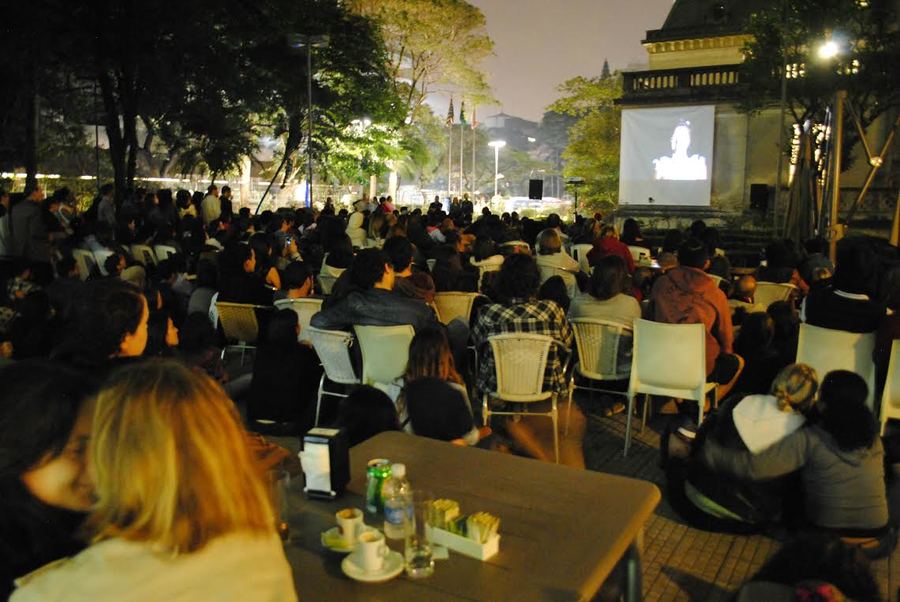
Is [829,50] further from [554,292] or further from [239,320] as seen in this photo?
[239,320]

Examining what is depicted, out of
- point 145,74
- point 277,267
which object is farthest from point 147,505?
point 145,74

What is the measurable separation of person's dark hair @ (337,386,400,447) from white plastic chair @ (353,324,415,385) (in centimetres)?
131

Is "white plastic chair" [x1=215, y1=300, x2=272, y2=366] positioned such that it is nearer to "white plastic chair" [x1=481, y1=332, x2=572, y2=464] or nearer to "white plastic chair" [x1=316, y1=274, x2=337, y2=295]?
"white plastic chair" [x1=316, y1=274, x2=337, y2=295]

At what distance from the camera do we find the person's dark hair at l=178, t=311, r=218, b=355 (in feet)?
15.7

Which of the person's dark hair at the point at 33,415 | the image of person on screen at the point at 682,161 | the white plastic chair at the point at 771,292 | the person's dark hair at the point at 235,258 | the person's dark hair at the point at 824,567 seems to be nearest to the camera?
the person's dark hair at the point at 33,415

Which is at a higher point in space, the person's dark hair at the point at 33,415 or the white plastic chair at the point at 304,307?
the person's dark hair at the point at 33,415

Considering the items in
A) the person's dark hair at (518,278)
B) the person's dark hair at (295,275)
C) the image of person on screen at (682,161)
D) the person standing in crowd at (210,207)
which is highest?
the image of person on screen at (682,161)

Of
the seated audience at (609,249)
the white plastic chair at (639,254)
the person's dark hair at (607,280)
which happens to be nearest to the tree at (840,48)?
the white plastic chair at (639,254)

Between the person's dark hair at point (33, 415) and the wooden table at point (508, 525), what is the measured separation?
0.79 meters

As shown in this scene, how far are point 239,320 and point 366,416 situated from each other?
3527mm

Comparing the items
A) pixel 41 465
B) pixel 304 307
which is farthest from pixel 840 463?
pixel 304 307

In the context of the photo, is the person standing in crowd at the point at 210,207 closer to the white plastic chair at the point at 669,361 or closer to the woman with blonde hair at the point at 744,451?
the white plastic chair at the point at 669,361

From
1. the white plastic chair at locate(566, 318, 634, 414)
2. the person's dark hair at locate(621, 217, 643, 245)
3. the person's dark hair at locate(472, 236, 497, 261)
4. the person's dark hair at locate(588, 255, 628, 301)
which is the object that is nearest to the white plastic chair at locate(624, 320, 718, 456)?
the white plastic chair at locate(566, 318, 634, 414)

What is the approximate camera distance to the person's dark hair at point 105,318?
3.57m
